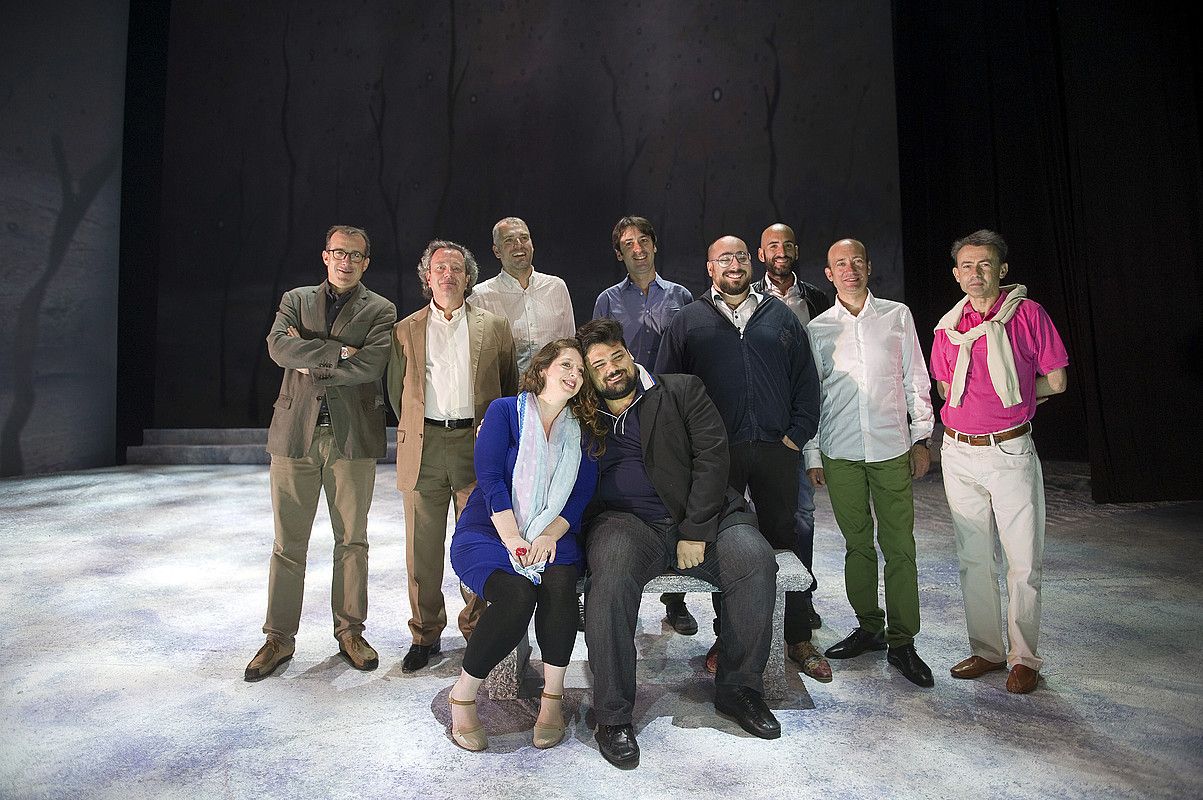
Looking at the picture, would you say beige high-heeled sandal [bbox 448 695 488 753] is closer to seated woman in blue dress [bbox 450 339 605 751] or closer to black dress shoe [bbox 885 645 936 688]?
seated woman in blue dress [bbox 450 339 605 751]

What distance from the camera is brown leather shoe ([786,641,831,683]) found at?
2.16 metres

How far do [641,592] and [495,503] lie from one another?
19.1 inches

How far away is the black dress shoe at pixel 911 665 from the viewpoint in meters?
2.09

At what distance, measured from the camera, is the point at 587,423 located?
2.04m

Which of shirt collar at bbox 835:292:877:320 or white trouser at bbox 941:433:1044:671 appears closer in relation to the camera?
white trouser at bbox 941:433:1044:671

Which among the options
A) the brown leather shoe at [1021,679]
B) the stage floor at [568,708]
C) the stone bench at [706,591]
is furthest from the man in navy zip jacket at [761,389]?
the brown leather shoe at [1021,679]

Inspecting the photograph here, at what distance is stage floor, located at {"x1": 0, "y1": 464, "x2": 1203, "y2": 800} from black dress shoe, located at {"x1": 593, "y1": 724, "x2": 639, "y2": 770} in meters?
0.03

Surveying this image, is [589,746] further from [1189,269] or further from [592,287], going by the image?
[592,287]

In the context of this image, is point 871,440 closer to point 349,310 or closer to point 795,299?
point 795,299

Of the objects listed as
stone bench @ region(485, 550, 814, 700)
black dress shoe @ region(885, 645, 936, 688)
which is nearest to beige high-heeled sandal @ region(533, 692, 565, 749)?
stone bench @ region(485, 550, 814, 700)

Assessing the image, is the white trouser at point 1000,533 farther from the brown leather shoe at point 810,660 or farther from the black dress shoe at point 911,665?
the brown leather shoe at point 810,660

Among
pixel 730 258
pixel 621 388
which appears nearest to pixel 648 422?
pixel 621 388

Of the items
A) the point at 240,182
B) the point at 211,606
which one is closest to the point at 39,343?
the point at 240,182

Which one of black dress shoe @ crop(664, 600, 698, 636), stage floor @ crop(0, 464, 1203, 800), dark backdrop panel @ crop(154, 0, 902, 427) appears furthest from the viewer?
dark backdrop panel @ crop(154, 0, 902, 427)
